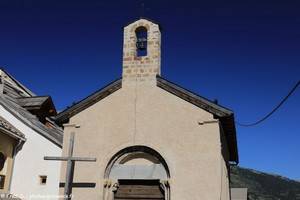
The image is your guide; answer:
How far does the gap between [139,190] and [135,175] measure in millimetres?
505

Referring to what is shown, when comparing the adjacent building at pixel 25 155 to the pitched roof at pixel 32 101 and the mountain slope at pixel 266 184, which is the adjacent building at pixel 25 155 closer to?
the pitched roof at pixel 32 101

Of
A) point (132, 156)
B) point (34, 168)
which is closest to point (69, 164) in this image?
point (132, 156)

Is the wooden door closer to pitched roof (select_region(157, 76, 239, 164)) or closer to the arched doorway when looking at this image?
the arched doorway

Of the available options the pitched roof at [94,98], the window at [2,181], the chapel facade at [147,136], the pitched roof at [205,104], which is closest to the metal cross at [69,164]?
the chapel facade at [147,136]

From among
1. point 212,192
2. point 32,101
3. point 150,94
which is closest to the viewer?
point 212,192

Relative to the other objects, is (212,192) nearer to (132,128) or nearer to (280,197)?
(132,128)

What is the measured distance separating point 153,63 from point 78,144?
3.74 meters

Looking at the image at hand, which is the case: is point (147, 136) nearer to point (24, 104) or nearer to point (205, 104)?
point (205, 104)

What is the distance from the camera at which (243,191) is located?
37969 millimetres

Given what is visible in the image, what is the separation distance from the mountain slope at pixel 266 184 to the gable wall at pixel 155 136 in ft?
300

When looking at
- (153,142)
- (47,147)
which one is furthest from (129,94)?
(47,147)

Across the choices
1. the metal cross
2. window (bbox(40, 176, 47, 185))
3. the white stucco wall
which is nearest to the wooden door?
the metal cross

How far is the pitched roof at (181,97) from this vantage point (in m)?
12.8

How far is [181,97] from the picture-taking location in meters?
13.3
